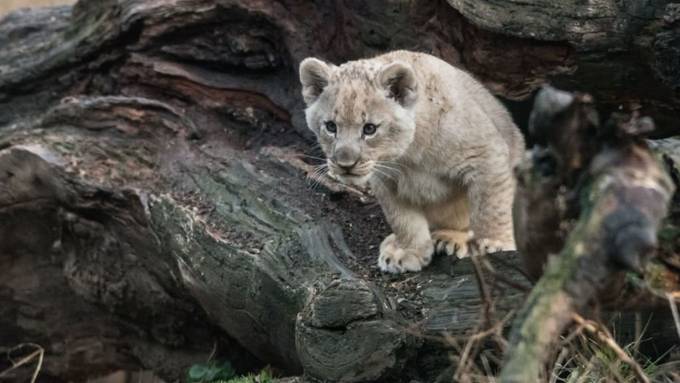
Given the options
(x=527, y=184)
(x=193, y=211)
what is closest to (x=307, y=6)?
(x=193, y=211)

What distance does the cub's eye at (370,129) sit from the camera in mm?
5637

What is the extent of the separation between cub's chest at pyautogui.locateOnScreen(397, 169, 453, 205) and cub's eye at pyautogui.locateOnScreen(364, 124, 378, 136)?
341mm

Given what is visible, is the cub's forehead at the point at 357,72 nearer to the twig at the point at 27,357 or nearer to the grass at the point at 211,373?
the grass at the point at 211,373

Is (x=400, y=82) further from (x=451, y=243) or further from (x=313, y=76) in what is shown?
(x=451, y=243)

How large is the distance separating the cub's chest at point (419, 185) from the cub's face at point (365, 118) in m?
0.08

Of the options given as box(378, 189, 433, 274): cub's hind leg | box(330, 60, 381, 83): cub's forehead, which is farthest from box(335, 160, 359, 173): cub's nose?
box(330, 60, 381, 83): cub's forehead

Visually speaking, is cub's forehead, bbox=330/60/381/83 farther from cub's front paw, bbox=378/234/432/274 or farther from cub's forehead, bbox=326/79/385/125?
cub's front paw, bbox=378/234/432/274

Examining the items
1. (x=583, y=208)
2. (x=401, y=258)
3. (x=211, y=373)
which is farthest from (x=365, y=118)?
(x=583, y=208)

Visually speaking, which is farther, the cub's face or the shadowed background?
the shadowed background

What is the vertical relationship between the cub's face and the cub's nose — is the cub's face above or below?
above

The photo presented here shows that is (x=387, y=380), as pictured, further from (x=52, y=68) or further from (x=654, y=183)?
(x=52, y=68)

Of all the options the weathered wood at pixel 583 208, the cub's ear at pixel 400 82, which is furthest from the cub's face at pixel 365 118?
the weathered wood at pixel 583 208

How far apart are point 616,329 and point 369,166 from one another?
1.50m

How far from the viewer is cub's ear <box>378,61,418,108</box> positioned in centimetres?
561
